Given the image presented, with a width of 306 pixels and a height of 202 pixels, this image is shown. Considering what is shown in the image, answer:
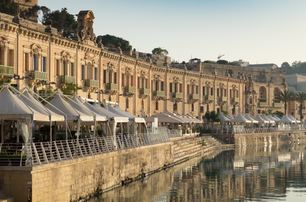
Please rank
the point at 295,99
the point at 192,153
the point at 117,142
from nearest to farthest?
the point at 117,142 < the point at 192,153 < the point at 295,99

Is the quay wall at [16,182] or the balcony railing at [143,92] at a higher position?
the balcony railing at [143,92]

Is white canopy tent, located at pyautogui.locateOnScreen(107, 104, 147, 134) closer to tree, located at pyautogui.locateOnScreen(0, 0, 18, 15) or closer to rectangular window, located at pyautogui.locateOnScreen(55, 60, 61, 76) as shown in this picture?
rectangular window, located at pyautogui.locateOnScreen(55, 60, 61, 76)

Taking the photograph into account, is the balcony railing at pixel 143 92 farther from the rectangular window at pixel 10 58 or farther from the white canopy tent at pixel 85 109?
the white canopy tent at pixel 85 109

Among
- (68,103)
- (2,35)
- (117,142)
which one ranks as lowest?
(117,142)

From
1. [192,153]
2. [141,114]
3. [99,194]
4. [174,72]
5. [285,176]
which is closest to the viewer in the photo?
[99,194]

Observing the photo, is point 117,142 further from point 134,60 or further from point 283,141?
point 283,141

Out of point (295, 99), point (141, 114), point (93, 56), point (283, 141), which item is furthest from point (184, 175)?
point (295, 99)

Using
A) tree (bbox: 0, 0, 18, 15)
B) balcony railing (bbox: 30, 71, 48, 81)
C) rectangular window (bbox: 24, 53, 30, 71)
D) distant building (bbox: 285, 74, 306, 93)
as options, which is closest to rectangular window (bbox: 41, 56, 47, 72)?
balcony railing (bbox: 30, 71, 48, 81)

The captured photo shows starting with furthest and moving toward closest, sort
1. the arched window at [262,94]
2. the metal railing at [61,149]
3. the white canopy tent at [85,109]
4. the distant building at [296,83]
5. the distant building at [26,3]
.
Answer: the distant building at [296,83], the arched window at [262,94], the distant building at [26,3], the white canopy tent at [85,109], the metal railing at [61,149]

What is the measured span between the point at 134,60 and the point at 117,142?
31.2 meters

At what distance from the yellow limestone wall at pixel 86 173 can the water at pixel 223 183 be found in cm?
83

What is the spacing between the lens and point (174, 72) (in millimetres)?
80812

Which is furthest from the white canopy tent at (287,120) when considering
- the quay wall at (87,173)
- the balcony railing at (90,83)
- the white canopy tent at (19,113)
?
the white canopy tent at (19,113)

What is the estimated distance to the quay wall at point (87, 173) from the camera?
22.7m
